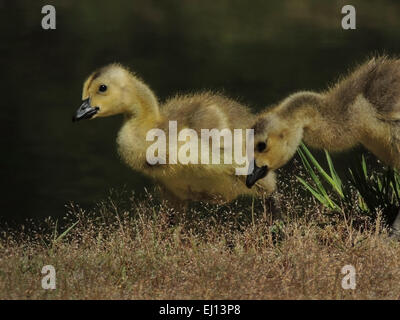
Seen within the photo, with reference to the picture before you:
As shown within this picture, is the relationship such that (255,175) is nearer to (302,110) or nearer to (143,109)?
(302,110)

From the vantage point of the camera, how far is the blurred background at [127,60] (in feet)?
25.8

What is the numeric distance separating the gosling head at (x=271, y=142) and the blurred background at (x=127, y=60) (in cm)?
210

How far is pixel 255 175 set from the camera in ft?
16.0

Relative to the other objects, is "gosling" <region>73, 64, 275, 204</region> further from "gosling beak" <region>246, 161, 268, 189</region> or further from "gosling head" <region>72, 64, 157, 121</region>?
"gosling beak" <region>246, 161, 268, 189</region>

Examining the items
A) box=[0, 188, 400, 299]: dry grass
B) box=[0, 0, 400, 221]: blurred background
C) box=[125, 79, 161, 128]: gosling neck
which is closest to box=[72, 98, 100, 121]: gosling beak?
box=[125, 79, 161, 128]: gosling neck

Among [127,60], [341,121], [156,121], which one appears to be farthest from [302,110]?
[127,60]

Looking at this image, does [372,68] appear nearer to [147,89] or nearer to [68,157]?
[147,89]

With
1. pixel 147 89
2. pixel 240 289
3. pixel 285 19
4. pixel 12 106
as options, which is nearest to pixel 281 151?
pixel 147 89

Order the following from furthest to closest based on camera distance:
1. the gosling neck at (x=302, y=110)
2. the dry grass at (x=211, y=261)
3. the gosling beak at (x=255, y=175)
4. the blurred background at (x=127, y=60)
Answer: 1. the blurred background at (x=127, y=60)
2. the gosling neck at (x=302, y=110)
3. the gosling beak at (x=255, y=175)
4. the dry grass at (x=211, y=261)

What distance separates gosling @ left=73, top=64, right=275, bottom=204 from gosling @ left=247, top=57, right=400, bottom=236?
7.8 inches

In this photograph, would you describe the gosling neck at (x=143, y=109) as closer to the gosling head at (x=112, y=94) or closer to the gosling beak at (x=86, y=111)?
the gosling head at (x=112, y=94)

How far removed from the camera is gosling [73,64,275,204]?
4.96 metres

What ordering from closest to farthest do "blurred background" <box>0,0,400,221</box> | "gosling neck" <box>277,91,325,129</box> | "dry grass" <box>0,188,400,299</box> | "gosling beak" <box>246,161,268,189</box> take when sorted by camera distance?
"dry grass" <box>0,188,400,299</box> → "gosling beak" <box>246,161,268,189</box> → "gosling neck" <box>277,91,325,129</box> → "blurred background" <box>0,0,400,221</box>

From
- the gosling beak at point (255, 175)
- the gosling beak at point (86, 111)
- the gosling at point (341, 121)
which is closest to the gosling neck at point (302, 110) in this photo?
the gosling at point (341, 121)
